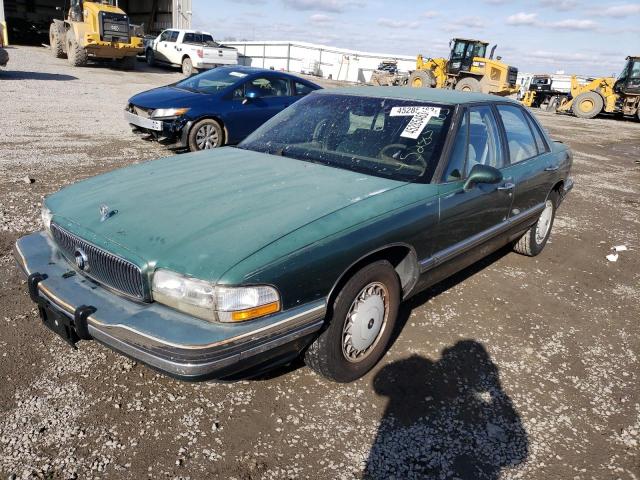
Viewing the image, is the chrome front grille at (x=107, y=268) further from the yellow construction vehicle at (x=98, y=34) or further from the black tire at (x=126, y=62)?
the black tire at (x=126, y=62)

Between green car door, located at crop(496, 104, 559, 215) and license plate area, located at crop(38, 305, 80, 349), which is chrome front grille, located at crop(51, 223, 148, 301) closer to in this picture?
license plate area, located at crop(38, 305, 80, 349)

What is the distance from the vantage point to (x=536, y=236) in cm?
476

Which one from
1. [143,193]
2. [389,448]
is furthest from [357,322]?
[143,193]

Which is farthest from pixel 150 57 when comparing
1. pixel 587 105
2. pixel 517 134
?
pixel 517 134

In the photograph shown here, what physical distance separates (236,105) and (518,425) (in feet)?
21.8

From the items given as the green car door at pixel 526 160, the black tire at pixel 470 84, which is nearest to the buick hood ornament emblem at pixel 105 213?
the green car door at pixel 526 160

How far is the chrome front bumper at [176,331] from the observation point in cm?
196

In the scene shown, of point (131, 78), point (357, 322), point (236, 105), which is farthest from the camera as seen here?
point (131, 78)

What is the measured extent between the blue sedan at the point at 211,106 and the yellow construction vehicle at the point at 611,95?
21.7 metres

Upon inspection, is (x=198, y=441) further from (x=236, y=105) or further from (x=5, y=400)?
(x=236, y=105)

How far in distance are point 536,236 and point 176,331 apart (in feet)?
12.8

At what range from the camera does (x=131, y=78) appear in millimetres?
19656

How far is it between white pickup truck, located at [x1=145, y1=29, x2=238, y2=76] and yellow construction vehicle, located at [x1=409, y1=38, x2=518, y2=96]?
369 inches

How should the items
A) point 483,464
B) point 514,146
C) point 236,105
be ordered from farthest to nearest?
point 236,105 < point 514,146 < point 483,464
